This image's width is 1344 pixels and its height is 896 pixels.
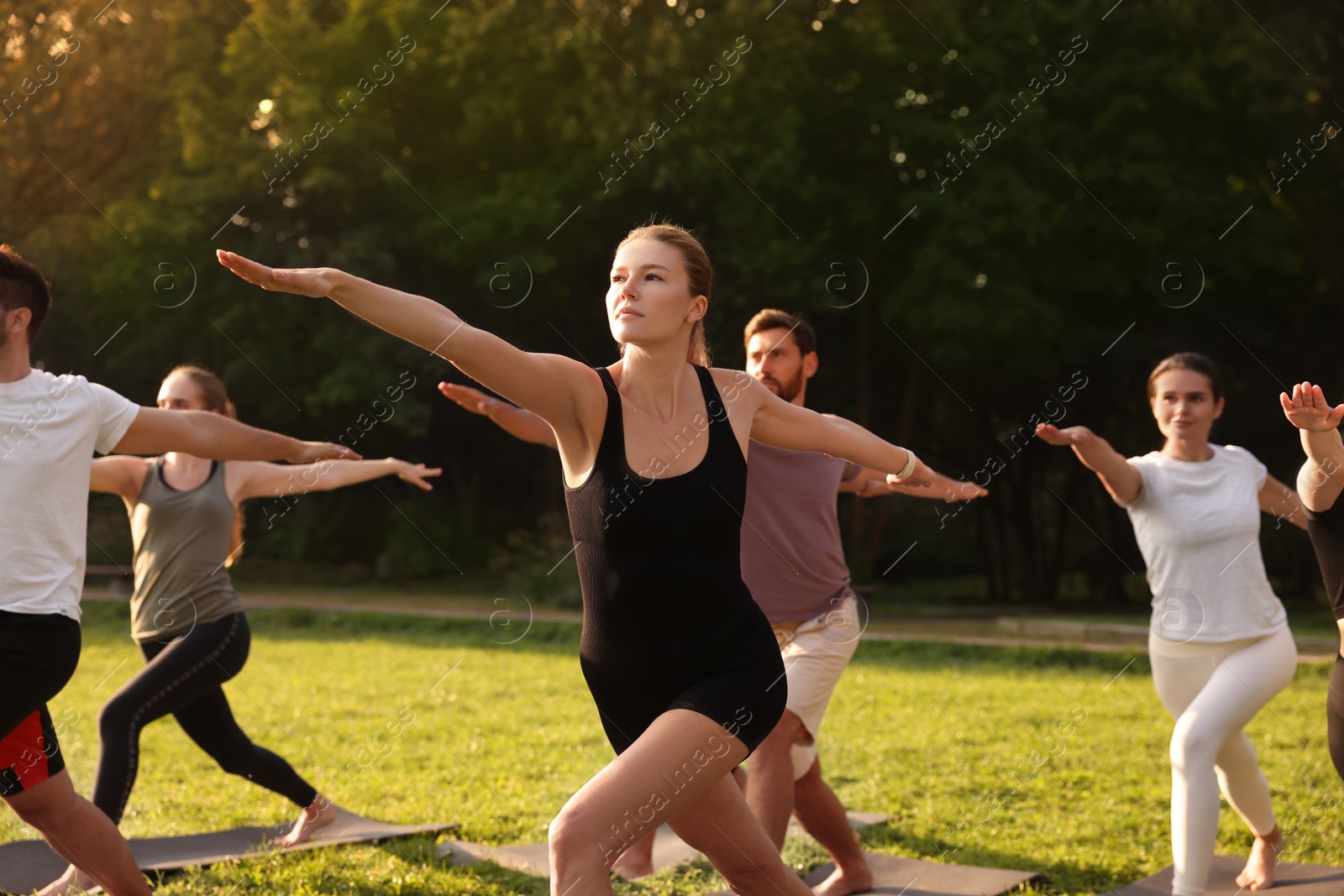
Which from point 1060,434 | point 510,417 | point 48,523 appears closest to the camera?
point 48,523

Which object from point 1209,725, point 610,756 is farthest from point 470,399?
point 610,756

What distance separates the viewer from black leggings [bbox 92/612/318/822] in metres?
5.27

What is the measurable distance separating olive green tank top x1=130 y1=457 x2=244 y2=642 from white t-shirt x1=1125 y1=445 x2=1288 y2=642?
3962 mm

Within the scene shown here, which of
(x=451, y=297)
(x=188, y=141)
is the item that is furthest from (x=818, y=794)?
(x=188, y=141)

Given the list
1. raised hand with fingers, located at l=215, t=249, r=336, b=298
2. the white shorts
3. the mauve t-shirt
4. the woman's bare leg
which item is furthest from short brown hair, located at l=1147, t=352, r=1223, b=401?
raised hand with fingers, located at l=215, t=249, r=336, b=298

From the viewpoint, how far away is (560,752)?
8.86 metres

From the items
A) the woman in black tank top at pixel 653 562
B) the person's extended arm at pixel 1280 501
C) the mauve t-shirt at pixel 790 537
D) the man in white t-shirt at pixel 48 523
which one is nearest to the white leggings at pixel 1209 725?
the person's extended arm at pixel 1280 501

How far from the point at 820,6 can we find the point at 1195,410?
15.9 meters

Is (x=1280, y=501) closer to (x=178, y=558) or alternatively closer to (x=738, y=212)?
(x=178, y=558)

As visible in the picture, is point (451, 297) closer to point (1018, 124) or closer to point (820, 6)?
point (820, 6)

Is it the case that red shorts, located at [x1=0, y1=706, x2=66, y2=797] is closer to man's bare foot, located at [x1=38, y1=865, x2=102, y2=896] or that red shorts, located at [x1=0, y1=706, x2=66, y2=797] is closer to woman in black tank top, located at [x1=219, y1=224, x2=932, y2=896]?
man's bare foot, located at [x1=38, y1=865, x2=102, y2=896]

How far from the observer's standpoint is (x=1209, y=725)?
4887mm

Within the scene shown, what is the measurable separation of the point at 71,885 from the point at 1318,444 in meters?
4.93

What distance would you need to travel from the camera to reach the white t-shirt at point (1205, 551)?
5.08 meters
